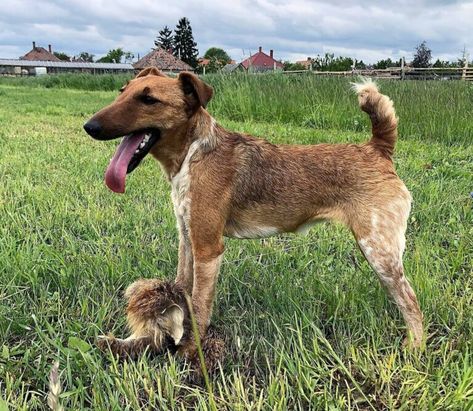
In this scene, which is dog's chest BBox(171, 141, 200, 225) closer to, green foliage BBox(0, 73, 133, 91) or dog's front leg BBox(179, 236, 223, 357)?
dog's front leg BBox(179, 236, 223, 357)

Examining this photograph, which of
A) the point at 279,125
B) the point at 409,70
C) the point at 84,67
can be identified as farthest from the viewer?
the point at 84,67

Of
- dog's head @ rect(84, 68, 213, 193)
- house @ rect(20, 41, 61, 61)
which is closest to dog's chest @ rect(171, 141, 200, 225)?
dog's head @ rect(84, 68, 213, 193)

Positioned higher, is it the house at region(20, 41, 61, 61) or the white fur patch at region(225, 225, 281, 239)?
the house at region(20, 41, 61, 61)

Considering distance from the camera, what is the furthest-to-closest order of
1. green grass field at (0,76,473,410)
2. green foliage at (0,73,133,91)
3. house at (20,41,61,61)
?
1. house at (20,41,61,61)
2. green foliage at (0,73,133,91)
3. green grass field at (0,76,473,410)

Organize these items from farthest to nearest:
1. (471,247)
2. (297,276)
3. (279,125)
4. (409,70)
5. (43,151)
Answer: (409,70) < (279,125) < (43,151) < (471,247) < (297,276)

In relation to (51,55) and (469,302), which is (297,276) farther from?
(51,55)

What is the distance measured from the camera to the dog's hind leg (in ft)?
8.40

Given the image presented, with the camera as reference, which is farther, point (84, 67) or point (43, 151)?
point (84, 67)

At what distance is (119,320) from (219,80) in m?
10.8

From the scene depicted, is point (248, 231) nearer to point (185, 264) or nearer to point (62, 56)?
point (185, 264)

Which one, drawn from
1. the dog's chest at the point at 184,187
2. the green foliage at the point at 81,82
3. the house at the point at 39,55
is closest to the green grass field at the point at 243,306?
the dog's chest at the point at 184,187

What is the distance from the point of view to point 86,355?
2.12 metres

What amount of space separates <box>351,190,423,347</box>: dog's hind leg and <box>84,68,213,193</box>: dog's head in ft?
3.91

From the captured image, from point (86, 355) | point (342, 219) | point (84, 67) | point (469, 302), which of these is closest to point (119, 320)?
point (86, 355)
